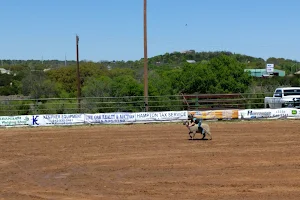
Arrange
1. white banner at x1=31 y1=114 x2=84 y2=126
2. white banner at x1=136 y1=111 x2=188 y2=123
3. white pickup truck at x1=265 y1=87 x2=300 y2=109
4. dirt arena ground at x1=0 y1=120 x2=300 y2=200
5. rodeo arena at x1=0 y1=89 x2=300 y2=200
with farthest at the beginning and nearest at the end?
1. white pickup truck at x1=265 y1=87 x2=300 y2=109
2. white banner at x1=136 y1=111 x2=188 y2=123
3. white banner at x1=31 y1=114 x2=84 y2=126
4. rodeo arena at x1=0 y1=89 x2=300 y2=200
5. dirt arena ground at x1=0 y1=120 x2=300 y2=200

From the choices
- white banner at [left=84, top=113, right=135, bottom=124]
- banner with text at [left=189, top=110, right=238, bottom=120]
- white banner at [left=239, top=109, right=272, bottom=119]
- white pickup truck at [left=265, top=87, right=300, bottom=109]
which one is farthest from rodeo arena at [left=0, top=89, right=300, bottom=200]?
white pickup truck at [left=265, top=87, right=300, bottom=109]

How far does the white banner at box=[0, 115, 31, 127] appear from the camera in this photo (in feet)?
112

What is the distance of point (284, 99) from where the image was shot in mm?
39625

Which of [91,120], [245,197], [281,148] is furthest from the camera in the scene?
[91,120]

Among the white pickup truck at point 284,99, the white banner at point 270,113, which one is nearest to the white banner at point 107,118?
the white banner at point 270,113

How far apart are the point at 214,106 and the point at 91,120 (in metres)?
13.3

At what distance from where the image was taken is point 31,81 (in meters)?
88.0

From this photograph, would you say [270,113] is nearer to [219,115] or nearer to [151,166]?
[219,115]

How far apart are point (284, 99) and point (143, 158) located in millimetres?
23280

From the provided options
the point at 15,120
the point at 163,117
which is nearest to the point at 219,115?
the point at 163,117

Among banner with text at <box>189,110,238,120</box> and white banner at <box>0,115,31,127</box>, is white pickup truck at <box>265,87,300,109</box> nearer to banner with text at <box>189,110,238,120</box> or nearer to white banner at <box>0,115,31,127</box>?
banner with text at <box>189,110,238,120</box>

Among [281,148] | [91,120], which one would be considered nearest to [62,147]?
[281,148]

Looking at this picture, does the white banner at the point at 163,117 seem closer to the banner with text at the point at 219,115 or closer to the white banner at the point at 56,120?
the banner with text at the point at 219,115

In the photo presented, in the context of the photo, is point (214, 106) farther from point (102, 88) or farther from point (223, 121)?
point (102, 88)
